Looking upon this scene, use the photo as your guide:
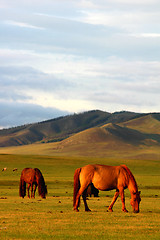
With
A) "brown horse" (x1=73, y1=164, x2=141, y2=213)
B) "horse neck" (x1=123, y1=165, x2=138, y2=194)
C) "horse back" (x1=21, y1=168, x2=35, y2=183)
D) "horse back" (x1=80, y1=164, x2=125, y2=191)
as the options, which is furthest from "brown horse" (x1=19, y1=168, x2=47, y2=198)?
"horse neck" (x1=123, y1=165, x2=138, y2=194)

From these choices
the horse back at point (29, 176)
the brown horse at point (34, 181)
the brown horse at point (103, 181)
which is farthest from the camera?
the horse back at point (29, 176)

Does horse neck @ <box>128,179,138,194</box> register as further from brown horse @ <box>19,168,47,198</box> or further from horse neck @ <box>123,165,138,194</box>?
brown horse @ <box>19,168,47,198</box>

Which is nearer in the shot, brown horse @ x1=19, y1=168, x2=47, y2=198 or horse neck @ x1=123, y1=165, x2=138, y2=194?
horse neck @ x1=123, y1=165, x2=138, y2=194

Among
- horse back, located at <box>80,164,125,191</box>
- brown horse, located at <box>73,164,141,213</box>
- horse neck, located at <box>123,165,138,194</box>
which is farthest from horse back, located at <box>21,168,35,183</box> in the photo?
horse neck, located at <box>123,165,138,194</box>

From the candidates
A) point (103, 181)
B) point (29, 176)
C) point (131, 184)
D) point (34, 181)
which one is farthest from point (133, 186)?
point (29, 176)

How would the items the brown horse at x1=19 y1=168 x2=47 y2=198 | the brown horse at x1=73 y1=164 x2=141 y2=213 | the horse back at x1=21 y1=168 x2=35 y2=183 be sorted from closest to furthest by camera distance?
the brown horse at x1=73 y1=164 x2=141 y2=213
the brown horse at x1=19 y1=168 x2=47 y2=198
the horse back at x1=21 y1=168 x2=35 y2=183

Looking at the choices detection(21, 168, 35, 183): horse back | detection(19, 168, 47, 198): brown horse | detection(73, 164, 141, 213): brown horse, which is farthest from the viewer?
detection(21, 168, 35, 183): horse back

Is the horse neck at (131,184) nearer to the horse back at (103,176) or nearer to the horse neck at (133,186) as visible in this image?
the horse neck at (133,186)

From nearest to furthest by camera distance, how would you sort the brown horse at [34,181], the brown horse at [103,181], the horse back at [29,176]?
the brown horse at [103,181] < the brown horse at [34,181] < the horse back at [29,176]

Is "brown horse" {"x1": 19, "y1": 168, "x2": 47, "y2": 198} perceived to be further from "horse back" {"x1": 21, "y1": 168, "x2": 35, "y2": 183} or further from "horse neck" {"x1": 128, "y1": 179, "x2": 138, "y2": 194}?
"horse neck" {"x1": 128, "y1": 179, "x2": 138, "y2": 194}

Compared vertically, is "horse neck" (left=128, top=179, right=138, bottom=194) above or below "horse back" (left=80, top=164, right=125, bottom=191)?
below

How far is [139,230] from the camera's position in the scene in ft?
45.9

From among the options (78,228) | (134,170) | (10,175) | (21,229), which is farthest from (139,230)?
(134,170)

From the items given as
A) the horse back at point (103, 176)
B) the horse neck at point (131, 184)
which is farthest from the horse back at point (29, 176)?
the horse neck at point (131, 184)
